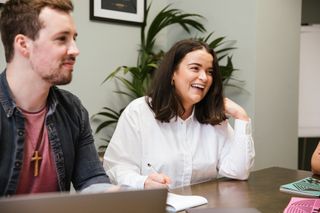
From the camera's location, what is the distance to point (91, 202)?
747 millimetres

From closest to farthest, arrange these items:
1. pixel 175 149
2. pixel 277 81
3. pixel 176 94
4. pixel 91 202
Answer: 1. pixel 91 202
2. pixel 175 149
3. pixel 176 94
4. pixel 277 81

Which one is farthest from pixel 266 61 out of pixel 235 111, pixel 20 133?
pixel 20 133

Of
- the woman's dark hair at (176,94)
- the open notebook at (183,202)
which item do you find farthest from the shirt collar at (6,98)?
the woman's dark hair at (176,94)

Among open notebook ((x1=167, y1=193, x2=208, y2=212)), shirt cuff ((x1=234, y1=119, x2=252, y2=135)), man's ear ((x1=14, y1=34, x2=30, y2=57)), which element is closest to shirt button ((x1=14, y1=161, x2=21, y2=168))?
man's ear ((x1=14, y1=34, x2=30, y2=57))

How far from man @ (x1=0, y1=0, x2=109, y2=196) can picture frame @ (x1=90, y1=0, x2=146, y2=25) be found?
166cm

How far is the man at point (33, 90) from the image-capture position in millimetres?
1332

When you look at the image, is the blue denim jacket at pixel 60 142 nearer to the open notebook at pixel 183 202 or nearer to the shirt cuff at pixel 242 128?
the open notebook at pixel 183 202

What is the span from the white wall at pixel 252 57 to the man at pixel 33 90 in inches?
61.2

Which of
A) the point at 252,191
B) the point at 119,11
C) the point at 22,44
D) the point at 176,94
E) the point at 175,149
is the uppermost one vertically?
the point at 119,11

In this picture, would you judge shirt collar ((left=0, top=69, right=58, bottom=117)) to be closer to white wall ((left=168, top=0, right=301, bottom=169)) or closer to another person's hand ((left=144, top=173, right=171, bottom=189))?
another person's hand ((left=144, top=173, right=171, bottom=189))

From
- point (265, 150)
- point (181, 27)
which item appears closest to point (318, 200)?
point (265, 150)

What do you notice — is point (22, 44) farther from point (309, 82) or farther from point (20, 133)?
point (309, 82)

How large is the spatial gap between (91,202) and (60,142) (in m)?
0.74

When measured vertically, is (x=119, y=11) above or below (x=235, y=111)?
above
